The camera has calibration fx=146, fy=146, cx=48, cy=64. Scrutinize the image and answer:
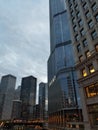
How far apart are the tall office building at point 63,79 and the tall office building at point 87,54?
55077 millimetres

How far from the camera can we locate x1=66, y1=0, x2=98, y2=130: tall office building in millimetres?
27141

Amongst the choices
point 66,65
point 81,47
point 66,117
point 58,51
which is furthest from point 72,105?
point 81,47

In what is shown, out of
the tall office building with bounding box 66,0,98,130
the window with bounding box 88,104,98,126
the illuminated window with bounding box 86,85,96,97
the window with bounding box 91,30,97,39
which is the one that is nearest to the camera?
the window with bounding box 88,104,98,126

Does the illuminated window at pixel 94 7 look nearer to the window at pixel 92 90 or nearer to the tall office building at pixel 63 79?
the window at pixel 92 90

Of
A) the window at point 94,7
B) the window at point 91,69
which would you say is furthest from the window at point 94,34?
the window at point 91,69

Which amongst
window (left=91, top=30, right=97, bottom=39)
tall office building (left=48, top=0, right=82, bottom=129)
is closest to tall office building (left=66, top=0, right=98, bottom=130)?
window (left=91, top=30, right=97, bottom=39)

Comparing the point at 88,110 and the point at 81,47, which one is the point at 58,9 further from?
the point at 88,110

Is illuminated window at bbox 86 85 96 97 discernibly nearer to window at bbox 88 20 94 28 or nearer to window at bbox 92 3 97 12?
window at bbox 88 20 94 28

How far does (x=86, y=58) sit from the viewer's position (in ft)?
101

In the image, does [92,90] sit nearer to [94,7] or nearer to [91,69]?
[91,69]

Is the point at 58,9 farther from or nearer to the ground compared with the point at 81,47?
farther from the ground

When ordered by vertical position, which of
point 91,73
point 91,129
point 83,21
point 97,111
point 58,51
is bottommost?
point 91,129

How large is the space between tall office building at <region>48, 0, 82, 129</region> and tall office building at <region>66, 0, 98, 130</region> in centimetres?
5508

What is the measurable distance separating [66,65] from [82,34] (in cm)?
7787
